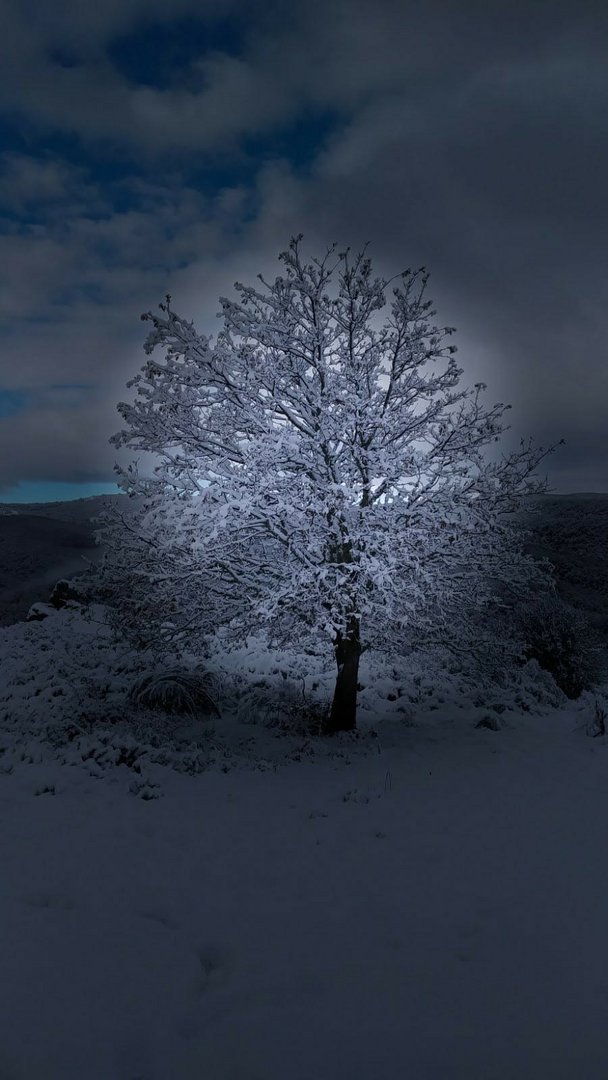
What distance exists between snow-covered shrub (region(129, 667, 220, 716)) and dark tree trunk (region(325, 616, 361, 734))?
2467 millimetres

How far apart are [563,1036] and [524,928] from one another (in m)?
1.21

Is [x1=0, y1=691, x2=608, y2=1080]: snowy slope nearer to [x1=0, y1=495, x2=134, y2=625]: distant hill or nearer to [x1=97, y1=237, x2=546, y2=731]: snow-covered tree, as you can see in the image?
[x1=97, y1=237, x2=546, y2=731]: snow-covered tree

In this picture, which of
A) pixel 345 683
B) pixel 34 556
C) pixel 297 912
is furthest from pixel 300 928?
pixel 34 556

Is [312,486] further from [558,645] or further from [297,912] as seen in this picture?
[558,645]

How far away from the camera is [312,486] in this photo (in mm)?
7887

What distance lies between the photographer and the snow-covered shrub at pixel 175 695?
10516 millimetres


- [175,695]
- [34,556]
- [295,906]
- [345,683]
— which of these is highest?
[34,556]

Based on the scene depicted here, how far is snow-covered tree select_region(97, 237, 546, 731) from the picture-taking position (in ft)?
26.4

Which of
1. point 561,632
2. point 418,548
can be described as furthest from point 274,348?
point 561,632

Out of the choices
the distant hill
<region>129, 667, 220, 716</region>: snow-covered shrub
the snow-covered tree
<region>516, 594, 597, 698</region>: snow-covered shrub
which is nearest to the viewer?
the snow-covered tree

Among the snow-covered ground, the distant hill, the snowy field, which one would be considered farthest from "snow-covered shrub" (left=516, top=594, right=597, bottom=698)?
the distant hill

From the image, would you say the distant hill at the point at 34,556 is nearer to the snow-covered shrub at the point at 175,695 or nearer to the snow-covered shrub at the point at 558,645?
the snow-covered shrub at the point at 175,695

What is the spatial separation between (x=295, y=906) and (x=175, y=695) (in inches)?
252

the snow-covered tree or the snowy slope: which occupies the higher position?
the snow-covered tree
